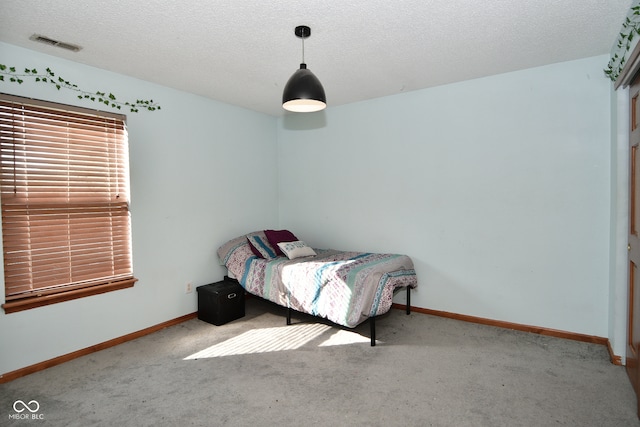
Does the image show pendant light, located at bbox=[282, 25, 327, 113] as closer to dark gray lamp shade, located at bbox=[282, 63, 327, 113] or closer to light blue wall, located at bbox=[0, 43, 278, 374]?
dark gray lamp shade, located at bbox=[282, 63, 327, 113]

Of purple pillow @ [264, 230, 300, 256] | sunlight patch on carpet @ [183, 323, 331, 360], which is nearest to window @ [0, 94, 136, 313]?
sunlight patch on carpet @ [183, 323, 331, 360]

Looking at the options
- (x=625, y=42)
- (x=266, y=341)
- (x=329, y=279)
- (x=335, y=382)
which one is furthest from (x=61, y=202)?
(x=625, y=42)

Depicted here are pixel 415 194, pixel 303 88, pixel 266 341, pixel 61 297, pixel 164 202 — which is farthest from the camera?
pixel 415 194

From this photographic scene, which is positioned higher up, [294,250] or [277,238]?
[277,238]

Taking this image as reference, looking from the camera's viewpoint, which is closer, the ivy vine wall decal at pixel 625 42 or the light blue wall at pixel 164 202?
the ivy vine wall decal at pixel 625 42

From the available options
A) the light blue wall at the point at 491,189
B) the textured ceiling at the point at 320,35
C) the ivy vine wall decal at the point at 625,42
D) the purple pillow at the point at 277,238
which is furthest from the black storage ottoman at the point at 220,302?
the ivy vine wall decal at the point at 625,42

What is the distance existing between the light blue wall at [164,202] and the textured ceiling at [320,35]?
35 cm

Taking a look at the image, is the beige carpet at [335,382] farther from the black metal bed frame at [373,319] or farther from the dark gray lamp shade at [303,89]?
the dark gray lamp shade at [303,89]

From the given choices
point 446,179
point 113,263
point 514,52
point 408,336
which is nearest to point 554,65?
point 514,52

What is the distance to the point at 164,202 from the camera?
3.68 m

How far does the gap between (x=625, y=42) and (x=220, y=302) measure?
4039 millimetres

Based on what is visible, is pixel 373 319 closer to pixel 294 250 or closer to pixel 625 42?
pixel 294 250

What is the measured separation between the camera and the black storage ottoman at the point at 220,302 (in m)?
3.72

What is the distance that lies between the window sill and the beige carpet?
52cm
